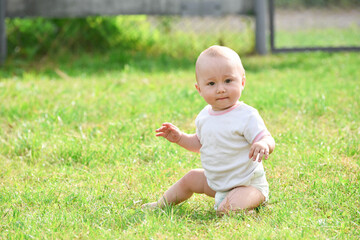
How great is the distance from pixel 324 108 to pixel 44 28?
14.5 ft

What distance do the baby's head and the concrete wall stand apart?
4678 mm

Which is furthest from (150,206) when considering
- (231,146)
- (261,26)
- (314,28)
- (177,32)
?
(314,28)

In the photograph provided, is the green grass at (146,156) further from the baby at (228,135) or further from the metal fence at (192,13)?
the metal fence at (192,13)

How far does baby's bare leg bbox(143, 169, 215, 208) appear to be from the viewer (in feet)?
9.23

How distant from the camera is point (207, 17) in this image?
7.85m

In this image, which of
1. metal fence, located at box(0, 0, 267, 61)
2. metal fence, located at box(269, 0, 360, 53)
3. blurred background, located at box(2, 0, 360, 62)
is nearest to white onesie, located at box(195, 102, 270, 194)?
blurred background, located at box(2, 0, 360, 62)

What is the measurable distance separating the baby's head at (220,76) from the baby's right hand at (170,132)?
27cm

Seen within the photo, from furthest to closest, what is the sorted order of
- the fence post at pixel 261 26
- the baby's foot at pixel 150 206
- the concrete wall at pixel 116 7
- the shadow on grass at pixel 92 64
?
1. the fence post at pixel 261 26
2. the concrete wall at pixel 116 7
3. the shadow on grass at pixel 92 64
4. the baby's foot at pixel 150 206

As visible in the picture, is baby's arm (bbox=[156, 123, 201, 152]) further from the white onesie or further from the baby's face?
the baby's face

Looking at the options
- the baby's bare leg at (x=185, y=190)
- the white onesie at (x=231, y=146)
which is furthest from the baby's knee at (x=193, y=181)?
the white onesie at (x=231, y=146)

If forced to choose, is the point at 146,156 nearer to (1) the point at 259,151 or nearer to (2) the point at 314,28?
(1) the point at 259,151

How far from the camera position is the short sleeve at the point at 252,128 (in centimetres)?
259

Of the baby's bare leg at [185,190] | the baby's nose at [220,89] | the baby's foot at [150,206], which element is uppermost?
the baby's nose at [220,89]

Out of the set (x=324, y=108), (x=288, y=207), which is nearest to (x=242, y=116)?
(x=288, y=207)
